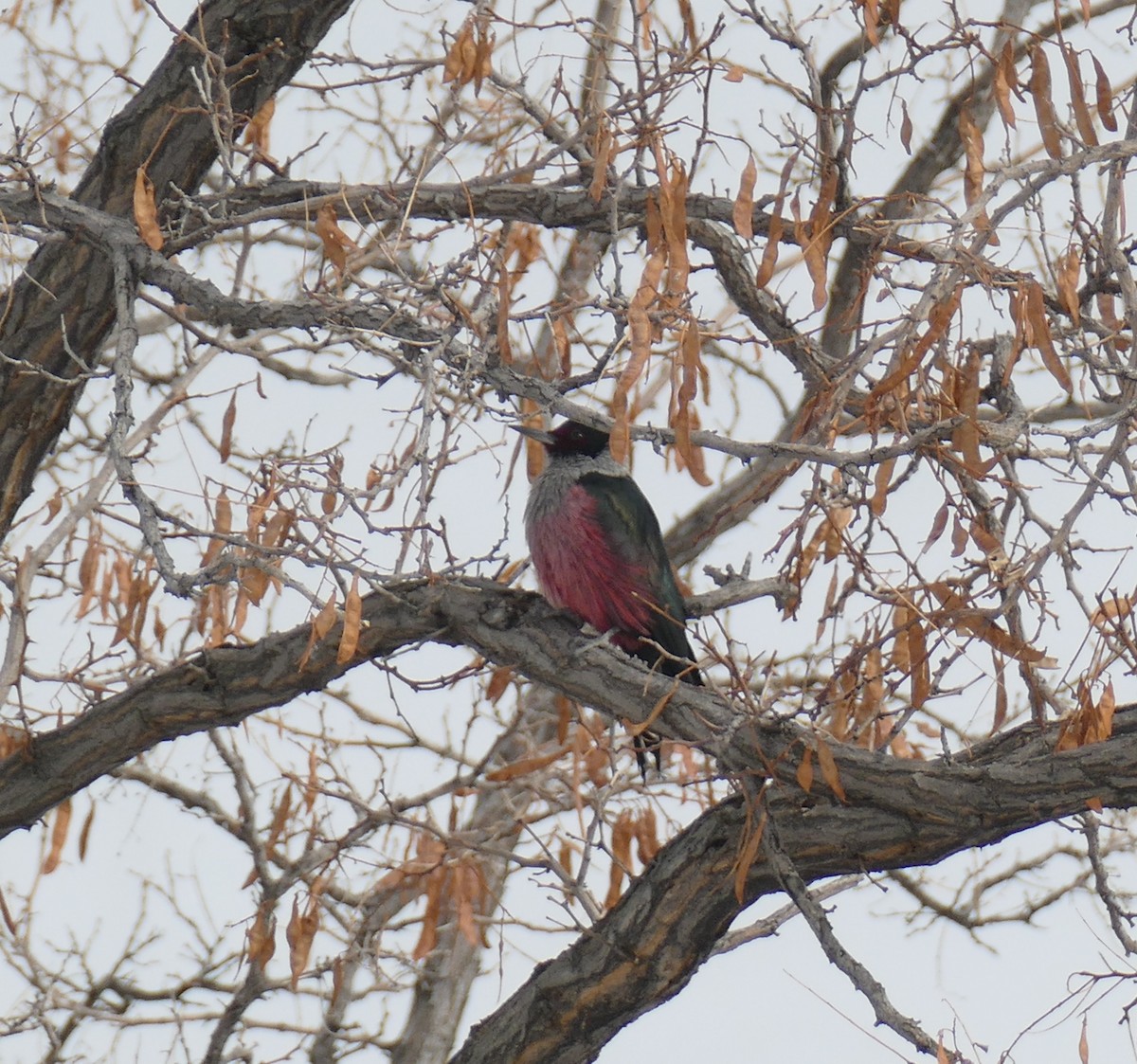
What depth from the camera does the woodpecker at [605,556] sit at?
5598mm

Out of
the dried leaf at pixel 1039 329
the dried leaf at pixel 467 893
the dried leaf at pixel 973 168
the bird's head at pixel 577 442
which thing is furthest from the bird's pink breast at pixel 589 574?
the dried leaf at pixel 1039 329

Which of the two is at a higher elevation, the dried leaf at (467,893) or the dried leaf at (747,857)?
the dried leaf at (467,893)

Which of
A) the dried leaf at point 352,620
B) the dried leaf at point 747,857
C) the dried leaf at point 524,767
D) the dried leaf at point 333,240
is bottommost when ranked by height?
the dried leaf at point 747,857

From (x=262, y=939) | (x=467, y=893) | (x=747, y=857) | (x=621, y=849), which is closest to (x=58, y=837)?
(x=262, y=939)

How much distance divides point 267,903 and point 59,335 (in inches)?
84.5

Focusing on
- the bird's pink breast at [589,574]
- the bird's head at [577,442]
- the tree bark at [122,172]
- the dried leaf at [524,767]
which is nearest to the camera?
the dried leaf at [524,767]

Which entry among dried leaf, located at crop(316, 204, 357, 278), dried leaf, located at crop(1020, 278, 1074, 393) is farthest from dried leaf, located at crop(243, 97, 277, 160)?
dried leaf, located at crop(1020, 278, 1074, 393)

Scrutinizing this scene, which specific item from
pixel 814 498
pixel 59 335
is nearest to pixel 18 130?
pixel 59 335

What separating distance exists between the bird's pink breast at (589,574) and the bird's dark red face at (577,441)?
1.80 ft

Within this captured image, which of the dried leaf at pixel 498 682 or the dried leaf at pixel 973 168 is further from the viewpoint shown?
the dried leaf at pixel 498 682

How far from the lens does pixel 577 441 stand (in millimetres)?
6496

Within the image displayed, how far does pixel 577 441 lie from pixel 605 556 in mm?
918

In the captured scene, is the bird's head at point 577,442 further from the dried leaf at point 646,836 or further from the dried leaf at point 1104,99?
the dried leaf at point 1104,99

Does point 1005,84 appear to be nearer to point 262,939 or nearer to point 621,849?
point 621,849
